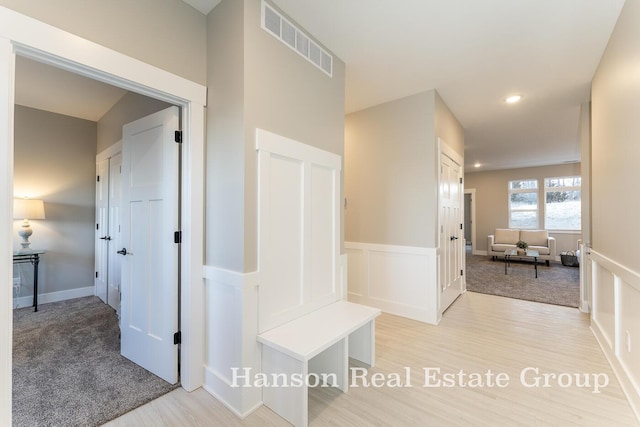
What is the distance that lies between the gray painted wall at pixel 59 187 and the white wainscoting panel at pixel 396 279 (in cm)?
376

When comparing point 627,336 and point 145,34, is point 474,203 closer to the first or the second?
point 627,336

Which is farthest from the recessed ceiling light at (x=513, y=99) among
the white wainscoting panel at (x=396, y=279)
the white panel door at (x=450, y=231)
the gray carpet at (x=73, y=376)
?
the gray carpet at (x=73, y=376)

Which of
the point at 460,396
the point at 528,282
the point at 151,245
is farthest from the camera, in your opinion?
the point at 528,282

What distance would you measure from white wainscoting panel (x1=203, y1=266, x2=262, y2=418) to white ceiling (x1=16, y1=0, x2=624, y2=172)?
6.09ft

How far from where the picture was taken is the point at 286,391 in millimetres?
1628

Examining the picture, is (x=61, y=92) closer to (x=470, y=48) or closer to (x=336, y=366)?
(x=336, y=366)

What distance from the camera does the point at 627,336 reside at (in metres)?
1.88

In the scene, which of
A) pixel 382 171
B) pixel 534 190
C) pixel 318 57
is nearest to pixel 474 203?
pixel 534 190

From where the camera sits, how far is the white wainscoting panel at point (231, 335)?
1.67 meters

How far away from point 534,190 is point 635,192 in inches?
286

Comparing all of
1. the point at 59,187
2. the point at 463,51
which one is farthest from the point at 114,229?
the point at 463,51

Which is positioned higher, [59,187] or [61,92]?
[61,92]

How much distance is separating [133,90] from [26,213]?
3050mm

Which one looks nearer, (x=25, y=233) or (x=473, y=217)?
(x=25, y=233)
